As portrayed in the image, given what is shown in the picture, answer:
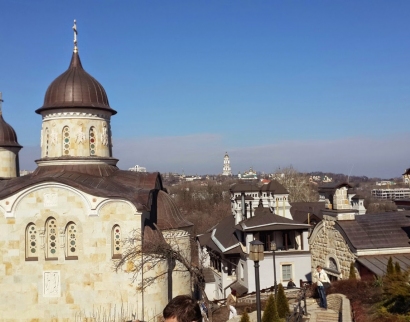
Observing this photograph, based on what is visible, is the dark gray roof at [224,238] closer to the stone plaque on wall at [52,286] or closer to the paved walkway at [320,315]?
the stone plaque on wall at [52,286]

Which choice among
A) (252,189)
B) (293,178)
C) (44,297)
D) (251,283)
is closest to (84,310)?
(44,297)

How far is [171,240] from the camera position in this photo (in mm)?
18219

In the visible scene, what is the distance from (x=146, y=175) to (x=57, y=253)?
5.07 m

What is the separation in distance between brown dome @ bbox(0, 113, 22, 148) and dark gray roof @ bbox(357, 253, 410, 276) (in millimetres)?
21178

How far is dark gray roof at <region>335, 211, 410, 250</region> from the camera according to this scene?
16.9m

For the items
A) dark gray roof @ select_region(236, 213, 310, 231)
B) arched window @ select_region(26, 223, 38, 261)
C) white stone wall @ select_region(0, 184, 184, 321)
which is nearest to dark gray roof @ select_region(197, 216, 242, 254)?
dark gray roof @ select_region(236, 213, 310, 231)

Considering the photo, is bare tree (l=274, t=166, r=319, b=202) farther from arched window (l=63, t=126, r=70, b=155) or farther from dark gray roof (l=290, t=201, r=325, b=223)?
arched window (l=63, t=126, r=70, b=155)

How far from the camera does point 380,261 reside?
53.6ft

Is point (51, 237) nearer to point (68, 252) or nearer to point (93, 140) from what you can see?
point (68, 252)

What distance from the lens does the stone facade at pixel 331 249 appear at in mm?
17484

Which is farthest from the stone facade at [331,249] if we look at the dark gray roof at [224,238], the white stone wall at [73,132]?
the white stone wall at [73,132]

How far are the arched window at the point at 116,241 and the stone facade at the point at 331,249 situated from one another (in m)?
8.53

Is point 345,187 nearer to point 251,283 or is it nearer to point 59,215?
point 251,283

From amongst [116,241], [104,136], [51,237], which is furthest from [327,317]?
[104,136]
